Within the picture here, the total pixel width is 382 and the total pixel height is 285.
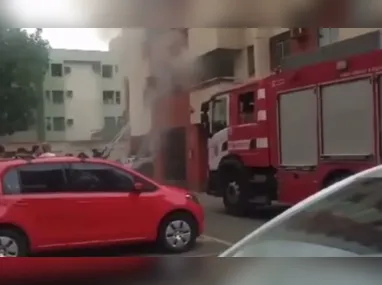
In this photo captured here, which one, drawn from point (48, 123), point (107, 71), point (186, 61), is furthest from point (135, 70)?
point (48, 123)

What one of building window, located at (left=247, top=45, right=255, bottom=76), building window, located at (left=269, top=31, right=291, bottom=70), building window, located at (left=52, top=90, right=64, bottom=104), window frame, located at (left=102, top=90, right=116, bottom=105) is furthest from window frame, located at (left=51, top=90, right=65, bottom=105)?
building window, located at (left=269, top=31, right=291, bottom=70)

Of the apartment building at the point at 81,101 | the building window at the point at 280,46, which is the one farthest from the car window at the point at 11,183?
the building window at the point at 280,46

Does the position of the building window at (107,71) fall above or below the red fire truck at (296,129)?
above

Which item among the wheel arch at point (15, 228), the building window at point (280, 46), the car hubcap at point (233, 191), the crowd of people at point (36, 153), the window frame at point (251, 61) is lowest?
the wheel arch at point (15, 228)

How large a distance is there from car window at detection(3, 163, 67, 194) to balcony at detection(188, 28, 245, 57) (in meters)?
0.83

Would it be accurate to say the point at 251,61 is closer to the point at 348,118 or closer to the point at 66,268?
the point at 348,118

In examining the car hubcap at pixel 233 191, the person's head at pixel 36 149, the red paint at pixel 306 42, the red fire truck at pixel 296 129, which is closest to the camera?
the person's head at pixel 36 149

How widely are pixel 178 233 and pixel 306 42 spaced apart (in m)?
1.12

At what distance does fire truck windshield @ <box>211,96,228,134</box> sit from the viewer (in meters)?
3.24

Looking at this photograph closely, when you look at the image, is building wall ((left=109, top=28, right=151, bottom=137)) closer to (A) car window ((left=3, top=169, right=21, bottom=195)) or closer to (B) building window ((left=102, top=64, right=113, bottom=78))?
(B) building window ((left=102, top=64, right=113, bottom=78))

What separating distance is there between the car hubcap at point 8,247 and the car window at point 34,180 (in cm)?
22

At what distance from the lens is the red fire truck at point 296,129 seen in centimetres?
308

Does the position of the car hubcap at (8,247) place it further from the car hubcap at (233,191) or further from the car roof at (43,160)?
the car hubcap at (233,191)

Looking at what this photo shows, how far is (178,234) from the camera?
3.05m
